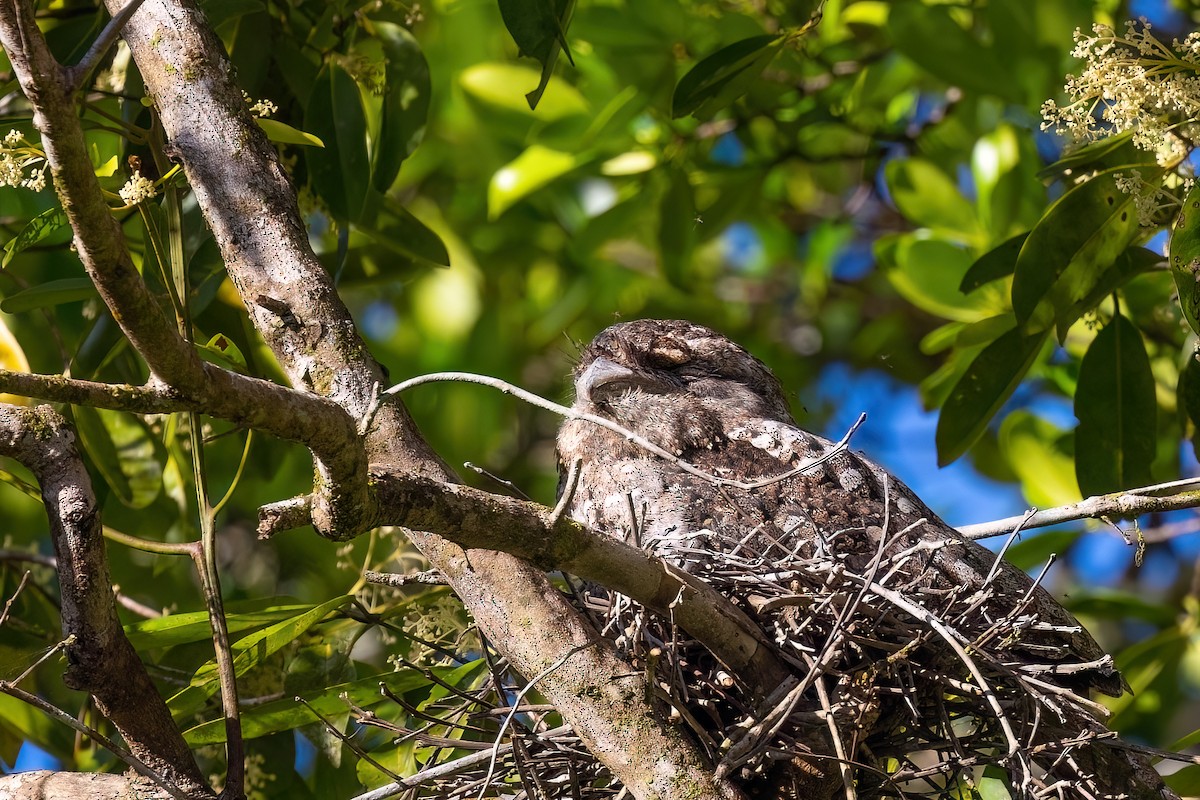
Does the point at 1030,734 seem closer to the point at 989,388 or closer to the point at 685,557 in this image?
the point at 685,557

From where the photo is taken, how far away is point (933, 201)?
11.7 feet

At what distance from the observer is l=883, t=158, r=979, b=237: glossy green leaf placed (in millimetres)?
3562

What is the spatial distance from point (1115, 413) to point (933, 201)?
1176 mm

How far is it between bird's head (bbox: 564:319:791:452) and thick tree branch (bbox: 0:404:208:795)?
4.28ft

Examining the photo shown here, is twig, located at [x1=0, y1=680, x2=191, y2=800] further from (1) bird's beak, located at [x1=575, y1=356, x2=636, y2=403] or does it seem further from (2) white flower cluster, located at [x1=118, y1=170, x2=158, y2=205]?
(1) bird's beak, located at [x1=575, y1=356, x2=636, y2=403]

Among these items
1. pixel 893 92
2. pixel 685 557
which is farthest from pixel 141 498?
pixel 893 92

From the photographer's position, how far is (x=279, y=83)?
2.74 meters

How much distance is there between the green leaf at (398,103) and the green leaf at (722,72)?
2.07 ft

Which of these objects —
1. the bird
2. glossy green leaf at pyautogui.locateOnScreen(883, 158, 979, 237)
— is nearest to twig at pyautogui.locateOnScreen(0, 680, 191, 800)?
the bird

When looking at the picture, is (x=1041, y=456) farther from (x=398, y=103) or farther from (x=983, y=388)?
(x=398, y=103)

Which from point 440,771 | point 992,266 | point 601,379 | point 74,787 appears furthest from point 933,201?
point 74,787

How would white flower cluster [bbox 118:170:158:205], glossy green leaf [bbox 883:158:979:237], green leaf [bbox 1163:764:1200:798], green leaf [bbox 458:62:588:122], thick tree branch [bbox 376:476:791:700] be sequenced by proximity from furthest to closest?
green leaf [bbox 458:62:588:122] < glossy green leaf [bbox 883:158:979:237] < green leaf [bbox 1163:764:1200:798] < white flower cluster [bbox 118:170:158:205] < thick tree branch [bbox 376:476:791:700]

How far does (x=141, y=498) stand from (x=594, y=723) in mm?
1512

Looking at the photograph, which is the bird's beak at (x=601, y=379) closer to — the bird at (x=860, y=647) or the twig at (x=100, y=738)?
the bird at (x=860, y=647)
